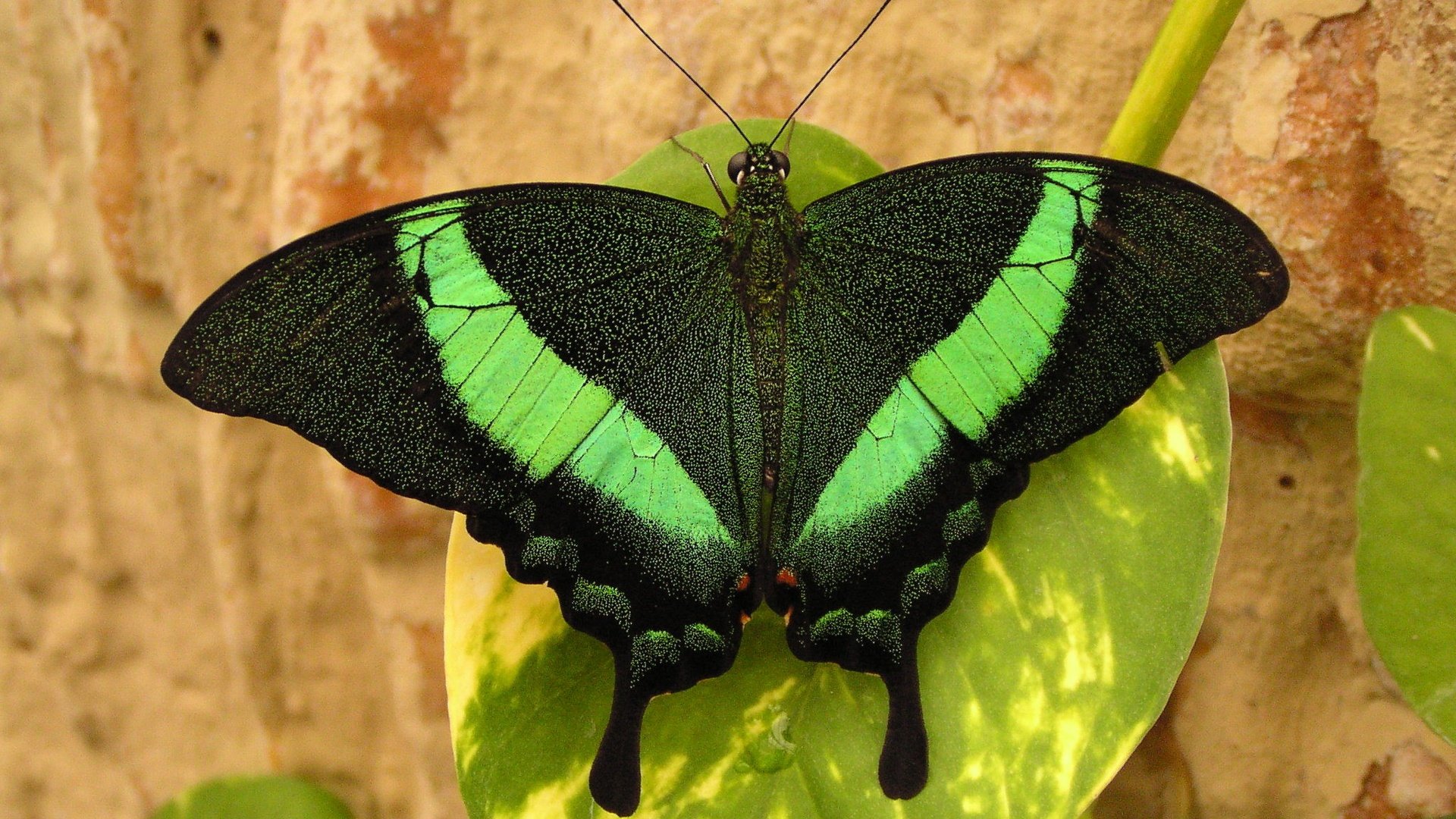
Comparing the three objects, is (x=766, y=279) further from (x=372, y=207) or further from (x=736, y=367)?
(x=372, y=207)

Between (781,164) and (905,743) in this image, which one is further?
(781,164)

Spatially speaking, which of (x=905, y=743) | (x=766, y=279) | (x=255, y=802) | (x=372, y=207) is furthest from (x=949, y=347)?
(x=255, y=802)

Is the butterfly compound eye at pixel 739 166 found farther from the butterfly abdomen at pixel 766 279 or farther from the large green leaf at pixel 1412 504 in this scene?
the large green leaf at pixel 1412 504

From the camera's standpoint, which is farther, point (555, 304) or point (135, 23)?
point (135, 23)

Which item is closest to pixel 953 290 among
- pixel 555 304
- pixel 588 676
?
pixel 555 304

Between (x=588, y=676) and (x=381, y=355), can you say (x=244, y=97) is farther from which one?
(x=588, y=676)

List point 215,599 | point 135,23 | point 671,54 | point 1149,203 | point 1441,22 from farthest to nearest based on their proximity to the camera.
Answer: point 215,599 < point 135,23 < point 671,54 < point 1441,22 < point 1149,203
